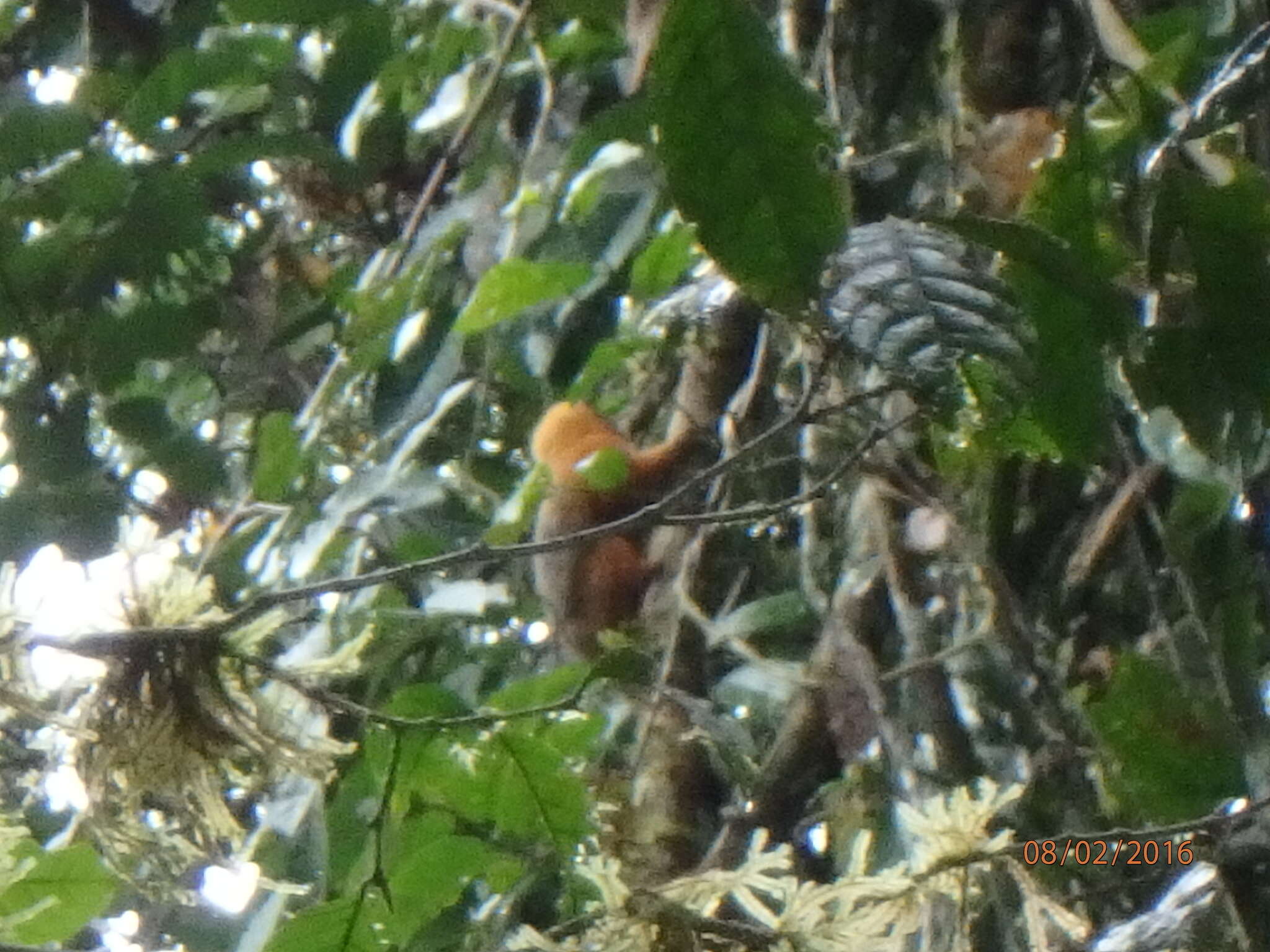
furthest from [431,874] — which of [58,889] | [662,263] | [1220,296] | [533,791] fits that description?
[1220,296]

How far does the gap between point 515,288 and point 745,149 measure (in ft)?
1.94

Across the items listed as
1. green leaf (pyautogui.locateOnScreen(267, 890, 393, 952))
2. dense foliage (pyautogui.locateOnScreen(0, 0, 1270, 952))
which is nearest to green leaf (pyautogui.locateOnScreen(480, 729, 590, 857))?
dense foliage (pyautogui.locateOnScreen(0, 0, 1270, 952))

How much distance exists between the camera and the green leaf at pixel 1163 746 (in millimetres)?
960

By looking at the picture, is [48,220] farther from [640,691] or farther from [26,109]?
[640,691]

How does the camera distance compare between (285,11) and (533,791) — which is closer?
(533,791)

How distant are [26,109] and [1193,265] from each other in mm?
1371

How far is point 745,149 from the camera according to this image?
27.1 inches

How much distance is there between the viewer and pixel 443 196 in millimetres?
2420

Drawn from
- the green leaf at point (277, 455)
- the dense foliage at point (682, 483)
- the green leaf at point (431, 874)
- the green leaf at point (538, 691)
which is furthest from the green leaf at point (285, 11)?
the green leaf at point (431, 874)

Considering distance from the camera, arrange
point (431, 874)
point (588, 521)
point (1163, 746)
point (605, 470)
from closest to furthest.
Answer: point (1163, 746)
point (431, 874)
point (605, 470)
point (588, 521)

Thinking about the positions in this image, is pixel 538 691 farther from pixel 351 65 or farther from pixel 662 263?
pixel 351 65

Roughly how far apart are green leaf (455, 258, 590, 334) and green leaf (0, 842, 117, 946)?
55 centimetres

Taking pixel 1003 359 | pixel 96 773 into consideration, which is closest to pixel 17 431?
pixel 96 773

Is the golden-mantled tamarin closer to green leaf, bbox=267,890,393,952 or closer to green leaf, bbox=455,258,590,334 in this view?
green leaf, bbox=455,258,590,334
